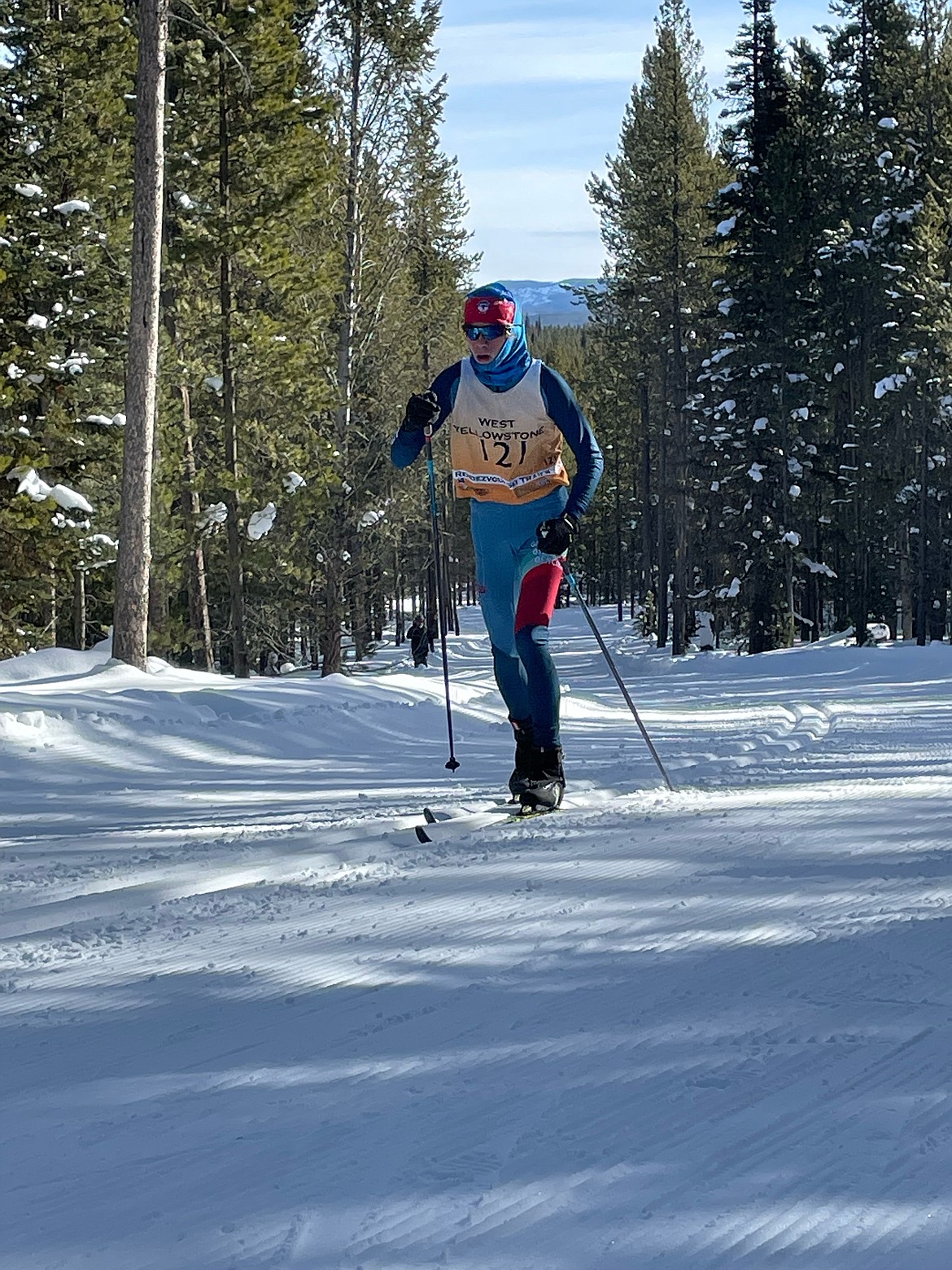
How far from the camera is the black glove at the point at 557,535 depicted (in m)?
5.44

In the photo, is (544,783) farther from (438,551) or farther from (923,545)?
(923,545)

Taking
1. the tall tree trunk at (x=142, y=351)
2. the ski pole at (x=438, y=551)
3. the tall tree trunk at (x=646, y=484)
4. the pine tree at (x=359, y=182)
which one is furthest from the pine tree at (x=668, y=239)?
the ski pole at (x=438, y=551)

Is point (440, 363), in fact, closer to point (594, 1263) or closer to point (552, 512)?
point (552, 512)

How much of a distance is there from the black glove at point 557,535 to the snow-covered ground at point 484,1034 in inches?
45.9

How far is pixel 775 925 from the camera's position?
336cm

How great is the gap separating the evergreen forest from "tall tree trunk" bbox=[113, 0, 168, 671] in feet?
0.79

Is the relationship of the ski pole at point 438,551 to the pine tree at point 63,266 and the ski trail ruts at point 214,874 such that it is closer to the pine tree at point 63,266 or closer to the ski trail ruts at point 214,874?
the ski trail ruts at point 214,874

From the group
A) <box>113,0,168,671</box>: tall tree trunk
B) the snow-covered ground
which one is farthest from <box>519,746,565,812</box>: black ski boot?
<box>113,0,168,671</box>: tall tree trunk

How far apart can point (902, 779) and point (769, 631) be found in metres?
25.7

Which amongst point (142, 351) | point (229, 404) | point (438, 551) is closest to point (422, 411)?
point (438, 551)

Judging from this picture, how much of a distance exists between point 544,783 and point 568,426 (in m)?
1.67

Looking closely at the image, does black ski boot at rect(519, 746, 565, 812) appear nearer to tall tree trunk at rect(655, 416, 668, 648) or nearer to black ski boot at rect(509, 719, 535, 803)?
black ski boot at rect(509, 719, 535, 803)

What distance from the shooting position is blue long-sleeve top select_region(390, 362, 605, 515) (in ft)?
18.6

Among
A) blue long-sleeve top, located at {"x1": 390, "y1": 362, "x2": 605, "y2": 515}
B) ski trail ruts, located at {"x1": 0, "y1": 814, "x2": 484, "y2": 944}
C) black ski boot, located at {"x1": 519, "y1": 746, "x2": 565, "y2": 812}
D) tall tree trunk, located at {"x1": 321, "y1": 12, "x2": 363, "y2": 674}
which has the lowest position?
ski trail ruts, located at {"x1": 0, "y1": 814, "x2": 484, "y2": 944}
